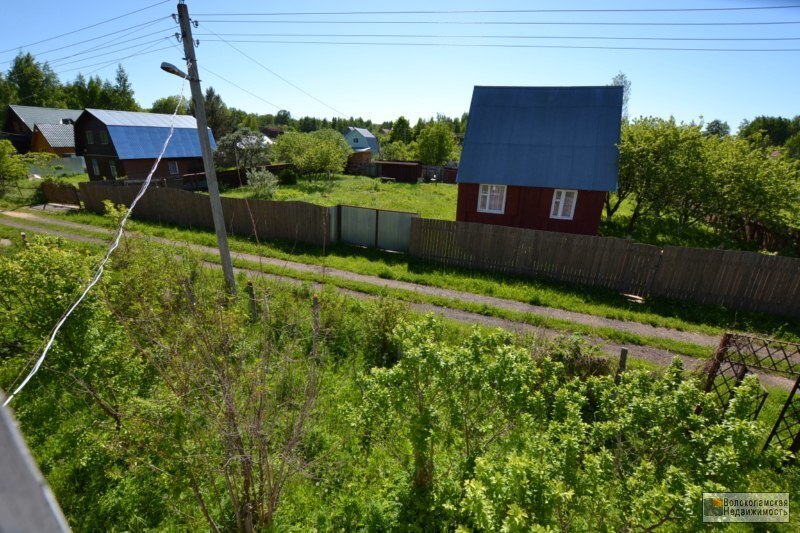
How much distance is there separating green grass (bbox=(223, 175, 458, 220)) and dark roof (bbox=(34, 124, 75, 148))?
2214 centimetres

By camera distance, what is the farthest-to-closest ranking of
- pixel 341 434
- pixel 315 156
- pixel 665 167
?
pixel 315 156 < pixel 665 167 < pixel 341 434

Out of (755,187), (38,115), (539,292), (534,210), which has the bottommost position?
(539,292)

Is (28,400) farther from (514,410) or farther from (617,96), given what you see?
(617,96)

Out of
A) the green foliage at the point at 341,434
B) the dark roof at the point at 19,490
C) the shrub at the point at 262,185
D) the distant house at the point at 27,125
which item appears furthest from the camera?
the distant house at the point at 27,125

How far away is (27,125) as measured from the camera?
37.9 m

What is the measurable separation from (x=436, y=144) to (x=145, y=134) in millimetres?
25861

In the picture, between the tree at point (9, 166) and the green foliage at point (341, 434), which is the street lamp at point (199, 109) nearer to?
the green foliage at point (341, 434)

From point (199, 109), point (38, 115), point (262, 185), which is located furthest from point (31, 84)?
point (199, 109)

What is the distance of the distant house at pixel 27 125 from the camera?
1454 inches

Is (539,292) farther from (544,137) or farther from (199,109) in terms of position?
(199,109)

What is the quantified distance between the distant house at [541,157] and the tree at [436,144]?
2293cm

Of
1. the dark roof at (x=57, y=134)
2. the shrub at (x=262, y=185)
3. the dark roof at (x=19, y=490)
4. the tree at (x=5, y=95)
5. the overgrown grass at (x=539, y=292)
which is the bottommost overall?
the overgrown grass at (x=539, y=292)

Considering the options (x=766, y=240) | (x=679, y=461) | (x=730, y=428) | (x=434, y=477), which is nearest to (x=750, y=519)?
(x=679, y=461)

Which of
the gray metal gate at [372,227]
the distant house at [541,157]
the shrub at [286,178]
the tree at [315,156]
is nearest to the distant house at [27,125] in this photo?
the tree at [315,156]
